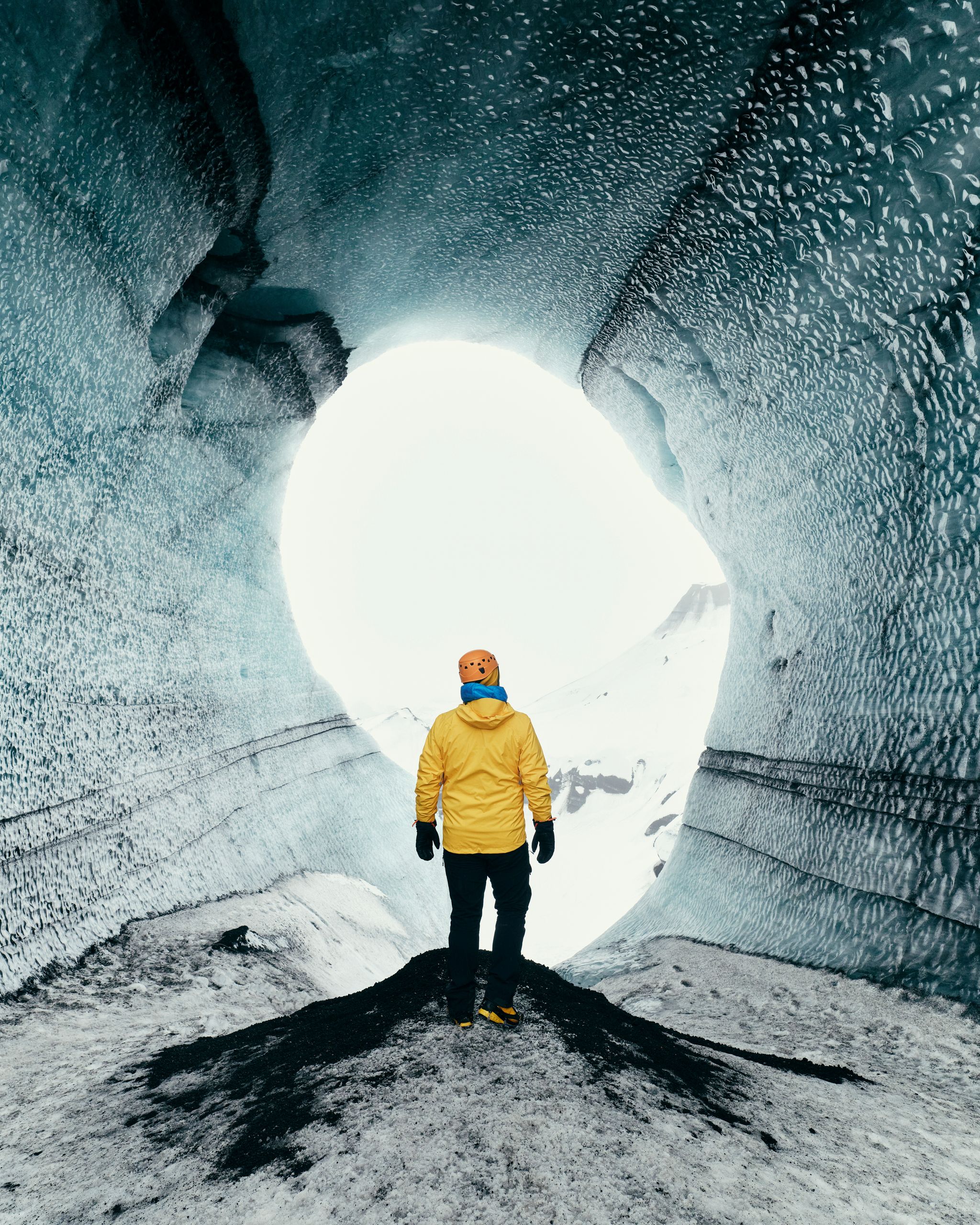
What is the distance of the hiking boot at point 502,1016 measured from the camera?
1554 millimetres

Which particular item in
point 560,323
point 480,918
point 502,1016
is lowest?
point 502,1016

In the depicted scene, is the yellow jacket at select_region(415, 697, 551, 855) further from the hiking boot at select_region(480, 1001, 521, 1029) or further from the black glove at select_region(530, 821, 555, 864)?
the hiking boot at select_region(480, 1001, 521, 1029)

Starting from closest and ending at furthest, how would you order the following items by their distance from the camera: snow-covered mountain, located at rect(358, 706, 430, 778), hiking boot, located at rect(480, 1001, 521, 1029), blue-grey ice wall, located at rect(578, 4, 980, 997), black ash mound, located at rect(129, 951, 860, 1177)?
1. black ash mound, located at rect(129, 951, 860, 1177)
2. hiking boot, located at rect(480, 1001, 521, 1029)
3. blue-grey ice wall, located at rect(578, 4, 980, 997)
4. snow-covered mountain, located at rect(358, 706, 430, 778)

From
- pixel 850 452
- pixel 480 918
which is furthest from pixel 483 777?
pixel 850 452

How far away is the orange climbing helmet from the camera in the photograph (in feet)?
5.72

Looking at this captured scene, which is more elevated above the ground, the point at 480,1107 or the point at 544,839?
the point at 544,839

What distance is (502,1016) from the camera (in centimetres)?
156

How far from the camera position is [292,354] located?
3.67 m

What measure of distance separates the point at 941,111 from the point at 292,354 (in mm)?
2902

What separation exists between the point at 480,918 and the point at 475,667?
0.59 metres

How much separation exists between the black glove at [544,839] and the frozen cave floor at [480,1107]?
37 centimetres

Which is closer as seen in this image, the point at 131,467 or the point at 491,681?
the point at 491,681

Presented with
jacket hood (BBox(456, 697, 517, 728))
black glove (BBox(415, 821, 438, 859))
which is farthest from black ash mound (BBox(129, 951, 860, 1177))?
jacket hood (BBox(456, 697, 517, 728))

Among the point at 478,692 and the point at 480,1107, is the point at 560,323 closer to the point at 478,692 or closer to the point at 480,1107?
the point at 478,692
